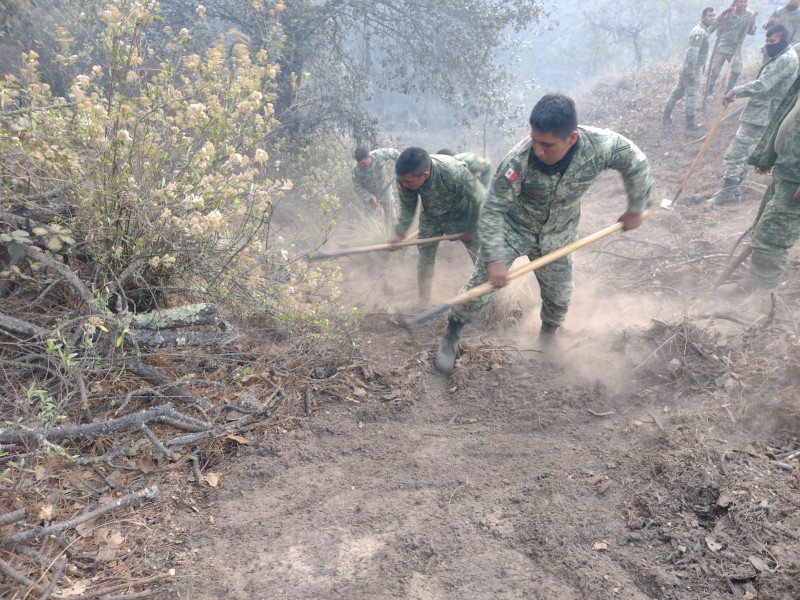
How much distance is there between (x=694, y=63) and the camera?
27.1 feet

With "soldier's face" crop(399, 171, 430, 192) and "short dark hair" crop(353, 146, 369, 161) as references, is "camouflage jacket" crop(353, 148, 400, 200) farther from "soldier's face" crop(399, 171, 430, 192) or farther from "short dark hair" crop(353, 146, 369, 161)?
"soldier's face" crop(399, 171, 430, 192)

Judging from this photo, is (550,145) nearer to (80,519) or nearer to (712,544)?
(712,544)

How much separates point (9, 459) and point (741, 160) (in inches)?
294

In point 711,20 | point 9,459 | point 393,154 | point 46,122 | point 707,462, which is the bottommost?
point 9,459

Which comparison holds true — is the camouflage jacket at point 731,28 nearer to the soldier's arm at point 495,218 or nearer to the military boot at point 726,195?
the military boot at point 726,195

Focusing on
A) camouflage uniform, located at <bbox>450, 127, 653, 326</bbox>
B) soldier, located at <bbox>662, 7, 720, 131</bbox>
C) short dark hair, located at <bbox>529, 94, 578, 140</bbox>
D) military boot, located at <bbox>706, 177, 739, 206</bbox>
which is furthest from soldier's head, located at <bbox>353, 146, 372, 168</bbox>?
soldier, located at <bbox>662, 7, 720, 131</bbox>

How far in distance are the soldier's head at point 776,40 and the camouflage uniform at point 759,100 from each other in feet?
0.20

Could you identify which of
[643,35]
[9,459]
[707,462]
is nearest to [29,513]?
[9,459]

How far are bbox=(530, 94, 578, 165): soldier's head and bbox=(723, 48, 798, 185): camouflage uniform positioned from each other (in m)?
4.02

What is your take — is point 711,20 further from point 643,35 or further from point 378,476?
point 643,35

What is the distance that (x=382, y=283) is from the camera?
5.50m

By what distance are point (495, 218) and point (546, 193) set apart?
33 cm

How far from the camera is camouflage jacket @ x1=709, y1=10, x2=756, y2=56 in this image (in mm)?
8070

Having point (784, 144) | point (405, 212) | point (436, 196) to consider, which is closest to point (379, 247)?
point (405, 212)
